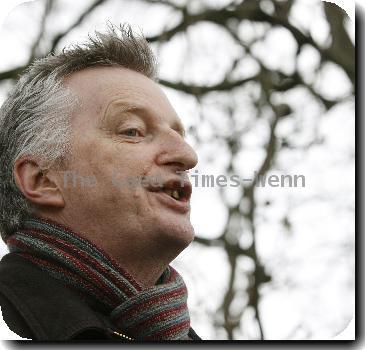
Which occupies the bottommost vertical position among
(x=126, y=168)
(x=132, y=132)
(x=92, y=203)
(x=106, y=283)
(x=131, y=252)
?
(x=106, y=283)

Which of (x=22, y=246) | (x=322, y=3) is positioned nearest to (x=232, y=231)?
(x=322, y=3)

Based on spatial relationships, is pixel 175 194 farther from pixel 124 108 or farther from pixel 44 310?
pixel 44 310

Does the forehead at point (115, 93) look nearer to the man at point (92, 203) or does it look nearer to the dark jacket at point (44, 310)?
the man at point (92, 203)

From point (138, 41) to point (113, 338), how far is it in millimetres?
1318

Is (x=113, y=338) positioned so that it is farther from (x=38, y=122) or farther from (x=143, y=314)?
(x=38, y=122)

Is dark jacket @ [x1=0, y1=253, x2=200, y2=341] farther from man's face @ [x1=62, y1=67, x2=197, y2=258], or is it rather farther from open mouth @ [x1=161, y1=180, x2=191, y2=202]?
open mouth @ [x1=161, y1=180, x2=191, y2=202]

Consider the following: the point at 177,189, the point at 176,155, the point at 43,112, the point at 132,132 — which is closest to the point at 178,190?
the point at 177,189

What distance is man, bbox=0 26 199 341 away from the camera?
6.85 feet

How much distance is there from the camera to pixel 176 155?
7.76 ft

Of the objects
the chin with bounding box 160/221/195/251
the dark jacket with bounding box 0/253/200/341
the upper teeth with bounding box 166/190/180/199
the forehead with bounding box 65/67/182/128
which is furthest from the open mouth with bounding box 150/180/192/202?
the dark jacket with bounding box 0/253/200/341

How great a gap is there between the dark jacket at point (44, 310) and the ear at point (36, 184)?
0.25 metres

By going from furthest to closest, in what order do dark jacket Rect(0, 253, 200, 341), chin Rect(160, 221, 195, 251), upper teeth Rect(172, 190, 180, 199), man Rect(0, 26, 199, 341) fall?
upper teeth Rect(172, 190, 180, 199) → chin Rect(160, 221, 195, 251) → man Rect(0, 26, 199, 341) → dark jacket Rect(0, 253, 200, 341)

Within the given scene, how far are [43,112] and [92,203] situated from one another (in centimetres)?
42

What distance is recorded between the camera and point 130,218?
226cm
